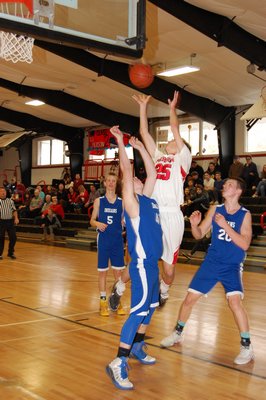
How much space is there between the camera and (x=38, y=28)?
5043 millimetres

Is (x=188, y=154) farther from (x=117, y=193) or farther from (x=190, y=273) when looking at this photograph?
(x=190, y=273)

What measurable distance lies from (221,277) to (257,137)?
45.8ft

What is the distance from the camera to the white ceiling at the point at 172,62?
1079cm

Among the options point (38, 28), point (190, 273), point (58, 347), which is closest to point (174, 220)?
point (58, 347)

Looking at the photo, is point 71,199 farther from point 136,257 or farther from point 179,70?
point 136,257

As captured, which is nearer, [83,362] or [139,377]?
[139,377]

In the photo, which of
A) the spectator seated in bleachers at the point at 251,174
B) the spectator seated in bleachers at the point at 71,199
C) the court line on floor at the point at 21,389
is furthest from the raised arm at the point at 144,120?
the spectator seated in bleachers at the point at 71,199

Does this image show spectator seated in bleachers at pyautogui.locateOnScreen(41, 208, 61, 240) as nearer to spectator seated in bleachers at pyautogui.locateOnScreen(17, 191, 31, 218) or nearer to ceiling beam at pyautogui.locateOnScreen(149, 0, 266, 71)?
spectator seated in bleachers at pyautogui.locateOnScreen(17, 191, 31, 218)

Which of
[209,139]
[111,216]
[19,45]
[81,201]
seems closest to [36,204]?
[81,201]

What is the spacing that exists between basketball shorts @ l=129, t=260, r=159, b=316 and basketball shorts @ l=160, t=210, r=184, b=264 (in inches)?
54.3

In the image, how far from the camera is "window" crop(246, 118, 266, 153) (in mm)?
17062

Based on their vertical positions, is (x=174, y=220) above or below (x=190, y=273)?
above

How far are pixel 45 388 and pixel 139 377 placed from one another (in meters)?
0.75

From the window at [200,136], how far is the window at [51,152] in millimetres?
7661
